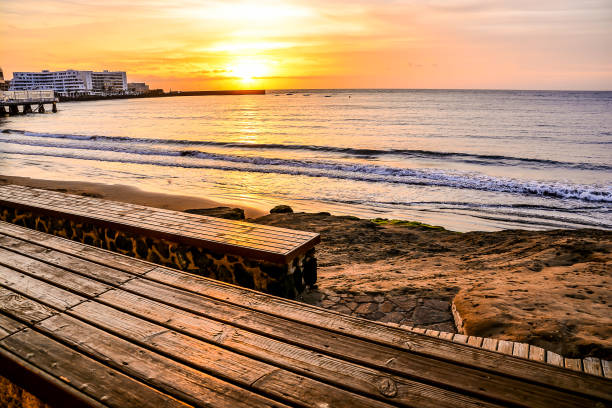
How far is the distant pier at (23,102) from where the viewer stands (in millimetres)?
65775

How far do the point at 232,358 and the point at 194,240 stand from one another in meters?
2.81

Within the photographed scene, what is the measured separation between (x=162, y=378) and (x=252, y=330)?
59 centimetres

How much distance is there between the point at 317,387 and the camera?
1.87 meters

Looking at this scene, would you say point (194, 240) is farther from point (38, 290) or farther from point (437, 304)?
point (437, 304)

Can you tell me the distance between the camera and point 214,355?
2.11m

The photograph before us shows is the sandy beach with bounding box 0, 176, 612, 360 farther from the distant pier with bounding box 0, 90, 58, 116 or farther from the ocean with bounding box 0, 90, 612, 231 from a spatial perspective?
the distant pier with bounding box 0, 90, 58, 116

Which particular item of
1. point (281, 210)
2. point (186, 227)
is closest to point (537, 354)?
point (186, 227)

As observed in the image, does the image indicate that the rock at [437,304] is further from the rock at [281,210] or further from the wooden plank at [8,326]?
the rock at [281,210]

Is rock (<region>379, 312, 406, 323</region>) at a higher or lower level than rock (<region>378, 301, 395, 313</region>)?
higher

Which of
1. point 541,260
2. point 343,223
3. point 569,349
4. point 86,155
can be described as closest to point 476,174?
point 343,223

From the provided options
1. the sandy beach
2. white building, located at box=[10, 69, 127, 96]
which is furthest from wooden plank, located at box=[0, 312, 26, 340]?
white building, located at box=[10, 69, 127, 96]

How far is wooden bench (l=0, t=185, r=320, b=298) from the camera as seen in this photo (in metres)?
4.37

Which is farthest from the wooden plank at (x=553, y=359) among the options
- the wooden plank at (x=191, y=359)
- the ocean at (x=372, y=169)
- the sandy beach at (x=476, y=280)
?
the ocean at (x=372, y=169)

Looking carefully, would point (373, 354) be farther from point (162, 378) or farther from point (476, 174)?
point (476, 174)
